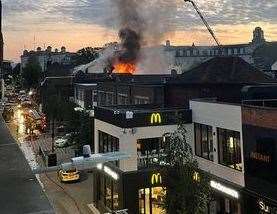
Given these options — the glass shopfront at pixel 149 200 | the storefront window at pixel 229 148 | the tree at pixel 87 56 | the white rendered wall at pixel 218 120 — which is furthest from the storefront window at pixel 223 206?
the tree at pixel 87 56

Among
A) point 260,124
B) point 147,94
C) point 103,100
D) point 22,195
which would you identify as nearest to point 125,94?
point 147,94

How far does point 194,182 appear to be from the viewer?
20609 millimetres

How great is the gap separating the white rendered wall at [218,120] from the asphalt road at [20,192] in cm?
1307

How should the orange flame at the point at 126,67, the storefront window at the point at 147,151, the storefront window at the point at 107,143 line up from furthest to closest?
the orange flame at the point at 126,67 → the storefront window at the point at 107,143 → the storefront window at the point at 147,151

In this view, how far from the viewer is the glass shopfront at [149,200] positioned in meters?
26.9

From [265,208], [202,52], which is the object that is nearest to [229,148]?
[265,208]

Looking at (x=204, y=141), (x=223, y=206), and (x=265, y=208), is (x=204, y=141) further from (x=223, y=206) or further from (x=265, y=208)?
(x=265, y=208)

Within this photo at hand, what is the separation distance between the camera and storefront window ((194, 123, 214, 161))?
87.4 ft

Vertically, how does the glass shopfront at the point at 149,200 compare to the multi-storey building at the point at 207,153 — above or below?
below

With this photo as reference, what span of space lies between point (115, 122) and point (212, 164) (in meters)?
7.28

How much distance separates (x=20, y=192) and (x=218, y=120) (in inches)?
671

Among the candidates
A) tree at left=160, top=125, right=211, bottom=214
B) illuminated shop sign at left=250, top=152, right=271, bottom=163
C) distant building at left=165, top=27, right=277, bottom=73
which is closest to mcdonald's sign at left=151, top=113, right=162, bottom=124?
tree at left=160, top=125, right=211, bottom=214

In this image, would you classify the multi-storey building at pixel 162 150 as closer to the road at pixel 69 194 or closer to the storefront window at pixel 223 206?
the storefront window at pixel 223 206

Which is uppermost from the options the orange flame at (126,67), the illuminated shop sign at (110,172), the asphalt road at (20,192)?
the orange flame at (126,67)
